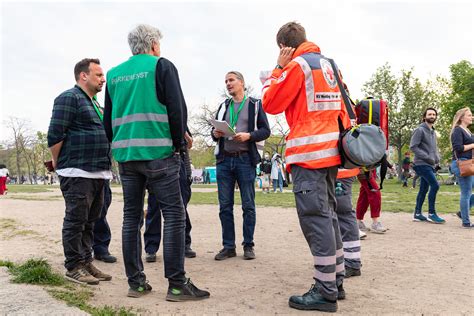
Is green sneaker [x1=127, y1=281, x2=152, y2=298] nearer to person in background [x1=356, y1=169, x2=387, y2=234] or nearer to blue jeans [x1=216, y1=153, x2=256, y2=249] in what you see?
blue jeans [x1=216, y1=153, x2=256, y2=249]

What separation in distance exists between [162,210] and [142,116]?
85 cm

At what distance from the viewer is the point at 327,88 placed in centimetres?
370

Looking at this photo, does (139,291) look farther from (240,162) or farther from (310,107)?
(240,162)

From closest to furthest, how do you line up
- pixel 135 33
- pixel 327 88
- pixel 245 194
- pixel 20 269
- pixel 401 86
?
pixel 327 88
pixel 135 33
pixel 20 269
pixel 245 194
pixel 401 86

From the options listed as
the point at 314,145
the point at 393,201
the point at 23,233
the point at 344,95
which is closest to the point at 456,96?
the point at 393,201

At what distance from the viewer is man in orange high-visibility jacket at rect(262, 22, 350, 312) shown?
3.54m

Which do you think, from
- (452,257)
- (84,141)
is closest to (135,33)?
(84,141)

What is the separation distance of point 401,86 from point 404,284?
119 ft

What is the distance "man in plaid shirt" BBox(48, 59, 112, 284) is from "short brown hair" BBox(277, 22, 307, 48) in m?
2.18

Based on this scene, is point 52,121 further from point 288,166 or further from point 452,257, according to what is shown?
point 452,257

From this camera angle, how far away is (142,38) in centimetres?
394

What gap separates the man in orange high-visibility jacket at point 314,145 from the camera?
3.54 meters

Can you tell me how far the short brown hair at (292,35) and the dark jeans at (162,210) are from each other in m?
1.48

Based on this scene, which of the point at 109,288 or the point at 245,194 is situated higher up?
the point at 245,194
